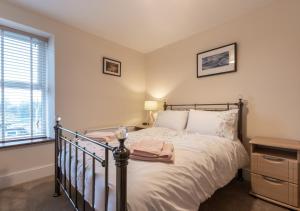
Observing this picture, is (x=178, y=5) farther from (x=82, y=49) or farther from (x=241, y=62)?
(x=82, y=49)

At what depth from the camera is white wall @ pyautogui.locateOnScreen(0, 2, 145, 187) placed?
221 centimetres

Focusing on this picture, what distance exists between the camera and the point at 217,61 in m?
2.67

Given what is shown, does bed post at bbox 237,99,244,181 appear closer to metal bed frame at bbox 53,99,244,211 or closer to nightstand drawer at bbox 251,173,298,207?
metal bed frame at bbox 53,99,244,211

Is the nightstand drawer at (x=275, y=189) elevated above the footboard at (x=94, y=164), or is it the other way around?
the footboard at (x=94, y=164)

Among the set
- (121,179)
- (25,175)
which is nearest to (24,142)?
(25,175)

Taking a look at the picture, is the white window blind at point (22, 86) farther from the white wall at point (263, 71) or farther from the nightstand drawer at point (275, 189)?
the nightstand drawer at point (275, 189)

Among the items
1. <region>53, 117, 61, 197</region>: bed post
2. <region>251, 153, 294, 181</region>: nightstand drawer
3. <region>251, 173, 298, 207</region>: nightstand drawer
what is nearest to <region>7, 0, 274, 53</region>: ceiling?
<region>53, 117, 61, 197</region>: bed post

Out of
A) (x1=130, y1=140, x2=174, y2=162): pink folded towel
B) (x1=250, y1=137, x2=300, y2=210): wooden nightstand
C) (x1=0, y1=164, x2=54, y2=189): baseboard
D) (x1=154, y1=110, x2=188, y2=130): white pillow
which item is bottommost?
(x1=0, y1=164, x2=54, y2=189): baseboard

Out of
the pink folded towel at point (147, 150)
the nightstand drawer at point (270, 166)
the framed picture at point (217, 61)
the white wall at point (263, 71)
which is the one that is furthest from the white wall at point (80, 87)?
the nightstand drawer at point (270, 166)

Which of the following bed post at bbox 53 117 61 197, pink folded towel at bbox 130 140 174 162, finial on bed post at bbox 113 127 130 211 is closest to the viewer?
finial on bed post at bbox 113 127 130 211

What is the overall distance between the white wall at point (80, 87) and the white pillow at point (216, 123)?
1641mm

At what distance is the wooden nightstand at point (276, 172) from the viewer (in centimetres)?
165

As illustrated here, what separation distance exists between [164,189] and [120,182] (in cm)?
32

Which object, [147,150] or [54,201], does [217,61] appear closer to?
[147,150]
